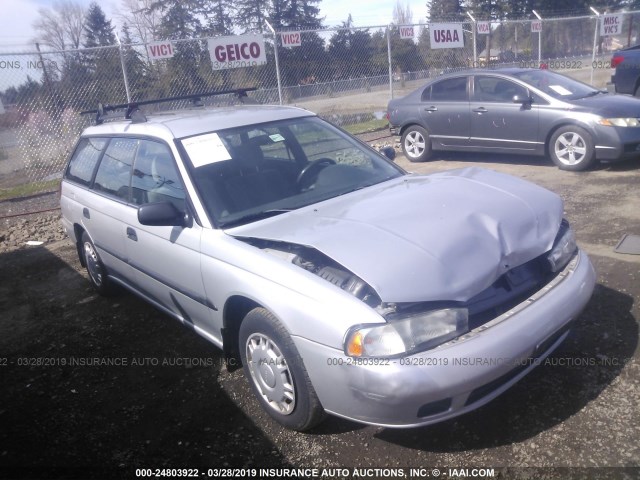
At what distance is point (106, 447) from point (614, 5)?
5613 centimetres

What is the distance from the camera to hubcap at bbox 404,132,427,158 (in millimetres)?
9625

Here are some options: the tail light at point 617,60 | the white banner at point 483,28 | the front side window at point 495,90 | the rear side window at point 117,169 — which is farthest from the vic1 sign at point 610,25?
the rear side window at point 117,169

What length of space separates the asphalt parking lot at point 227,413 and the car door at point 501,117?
384 cm

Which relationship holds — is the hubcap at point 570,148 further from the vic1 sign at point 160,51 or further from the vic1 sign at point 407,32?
the vic1 sign at point 407,32

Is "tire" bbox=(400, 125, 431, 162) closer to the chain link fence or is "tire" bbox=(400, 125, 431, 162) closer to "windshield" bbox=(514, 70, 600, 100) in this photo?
"windshield" bbox=(514, 70, 600, 100)

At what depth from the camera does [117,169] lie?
14.2 ft

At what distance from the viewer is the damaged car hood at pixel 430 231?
246 cm

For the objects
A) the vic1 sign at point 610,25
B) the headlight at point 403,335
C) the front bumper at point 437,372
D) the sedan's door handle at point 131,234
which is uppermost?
the vic1 sign at point 610,25

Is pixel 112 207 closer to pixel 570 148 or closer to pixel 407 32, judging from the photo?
pixel 570 148

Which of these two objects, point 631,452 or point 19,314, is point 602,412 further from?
point 19,314

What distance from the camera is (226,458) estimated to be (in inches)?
109

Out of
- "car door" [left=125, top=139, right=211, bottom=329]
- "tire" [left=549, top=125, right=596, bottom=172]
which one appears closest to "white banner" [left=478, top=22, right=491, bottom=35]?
"tire" [left=549, top=125, right=596, bottom=172]

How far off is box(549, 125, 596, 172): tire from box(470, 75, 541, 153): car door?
0.30m

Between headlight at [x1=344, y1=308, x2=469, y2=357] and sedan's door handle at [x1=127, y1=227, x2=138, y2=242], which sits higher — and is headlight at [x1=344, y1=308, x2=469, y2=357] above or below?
below
